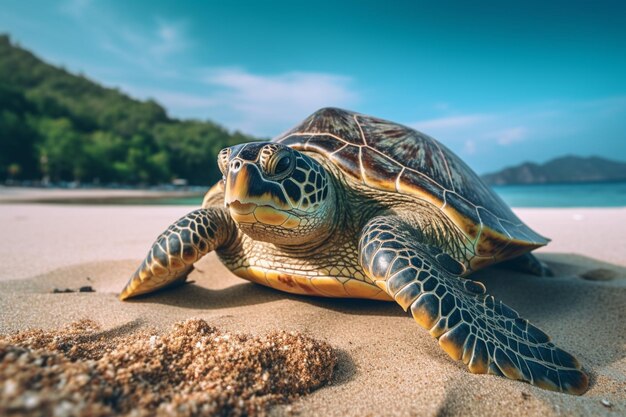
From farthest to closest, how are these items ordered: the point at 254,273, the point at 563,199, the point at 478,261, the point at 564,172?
the point at 564,172
the point at 563,199
the point at 478,261
the point at 254,273

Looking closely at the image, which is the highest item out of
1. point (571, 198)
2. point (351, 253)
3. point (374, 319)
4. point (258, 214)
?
point (258, 214)

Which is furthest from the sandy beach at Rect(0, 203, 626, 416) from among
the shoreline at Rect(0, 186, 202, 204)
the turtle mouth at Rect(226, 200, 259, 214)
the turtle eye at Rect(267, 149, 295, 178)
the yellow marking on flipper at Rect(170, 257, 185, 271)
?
the shoreline at Rect(0, 186, 202, 204)

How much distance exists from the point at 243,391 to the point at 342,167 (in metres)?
1.70

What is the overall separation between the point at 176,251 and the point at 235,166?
857mm

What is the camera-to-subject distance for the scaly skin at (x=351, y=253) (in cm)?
151

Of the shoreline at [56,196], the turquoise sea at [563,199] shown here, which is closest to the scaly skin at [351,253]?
the shoreline at [56,196]

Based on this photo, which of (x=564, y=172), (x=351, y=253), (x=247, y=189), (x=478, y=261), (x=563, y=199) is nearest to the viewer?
(x=247, y=189)

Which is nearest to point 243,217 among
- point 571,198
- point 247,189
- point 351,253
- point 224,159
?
point 247,189

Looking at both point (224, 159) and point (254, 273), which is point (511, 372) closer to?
point (254, 273)

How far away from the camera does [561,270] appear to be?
3580 millimetres

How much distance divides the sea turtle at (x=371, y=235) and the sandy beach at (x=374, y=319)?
0.48ft

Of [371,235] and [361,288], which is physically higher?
[371,235]

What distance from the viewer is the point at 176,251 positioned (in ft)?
7.59

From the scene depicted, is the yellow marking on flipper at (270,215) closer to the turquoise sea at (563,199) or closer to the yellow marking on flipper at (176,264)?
the yellow marking on flipper at (176,264)
